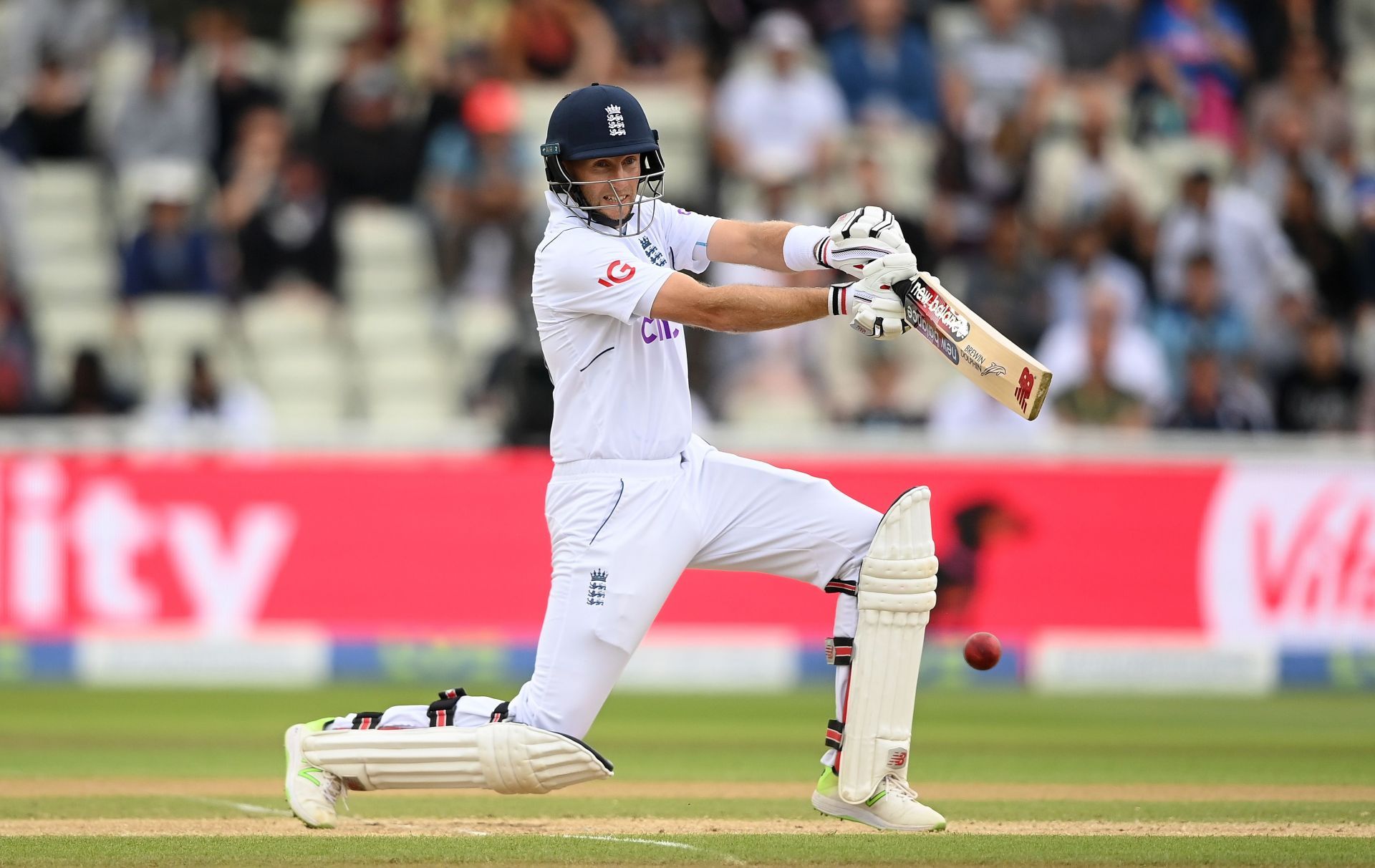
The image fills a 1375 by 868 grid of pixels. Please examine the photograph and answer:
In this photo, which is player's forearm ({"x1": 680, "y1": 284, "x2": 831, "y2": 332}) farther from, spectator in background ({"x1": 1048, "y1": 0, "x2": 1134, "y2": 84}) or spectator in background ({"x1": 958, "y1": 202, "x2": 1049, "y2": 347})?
spectator in background ({"x1": 1048, "y1": 0, "x2": 1134, "y2": 84})

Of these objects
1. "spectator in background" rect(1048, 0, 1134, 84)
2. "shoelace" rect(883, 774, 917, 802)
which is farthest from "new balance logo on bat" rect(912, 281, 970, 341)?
"spectator in background" rect(1048, 0, 1134, 84)

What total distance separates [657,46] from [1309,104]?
4.16 m

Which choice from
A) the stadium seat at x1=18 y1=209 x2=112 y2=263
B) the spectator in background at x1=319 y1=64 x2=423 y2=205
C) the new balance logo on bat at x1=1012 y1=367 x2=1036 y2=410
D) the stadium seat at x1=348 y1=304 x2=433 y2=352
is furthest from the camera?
the stadium seat at x1=18 y1=209 x2=112 y2=263

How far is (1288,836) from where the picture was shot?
5090mm

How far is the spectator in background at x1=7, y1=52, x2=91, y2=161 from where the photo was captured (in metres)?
12.4

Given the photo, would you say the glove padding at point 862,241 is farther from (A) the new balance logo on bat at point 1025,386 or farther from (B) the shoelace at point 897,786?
(B) the shoelace at point 897,786

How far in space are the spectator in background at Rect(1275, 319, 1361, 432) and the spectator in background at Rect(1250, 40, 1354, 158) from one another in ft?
6.73

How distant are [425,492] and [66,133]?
4.31 m

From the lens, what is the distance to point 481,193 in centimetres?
1141

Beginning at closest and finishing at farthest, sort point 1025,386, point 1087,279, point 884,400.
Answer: point 1025,386 < point 884,400 < point 1087,279

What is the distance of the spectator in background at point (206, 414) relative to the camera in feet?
32.5

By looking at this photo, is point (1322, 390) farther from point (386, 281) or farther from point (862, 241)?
point (862, 241)

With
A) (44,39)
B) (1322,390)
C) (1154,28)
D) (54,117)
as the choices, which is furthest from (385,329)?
(1322,390)

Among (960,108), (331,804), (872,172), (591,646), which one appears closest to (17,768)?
(331,804)
